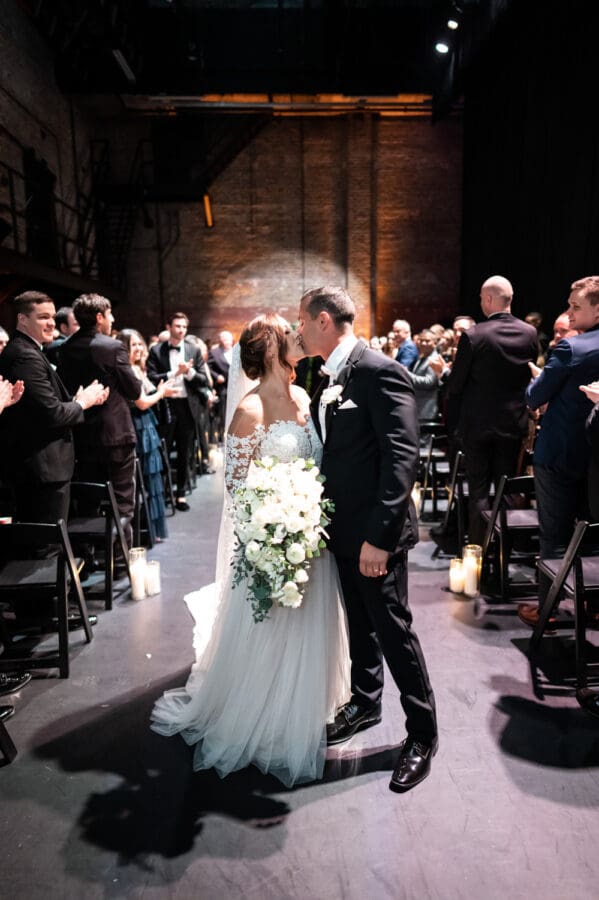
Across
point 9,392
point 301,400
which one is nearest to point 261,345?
point 301,400

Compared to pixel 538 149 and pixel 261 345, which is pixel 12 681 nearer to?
pixel 261 345

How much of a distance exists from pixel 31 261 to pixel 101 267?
576 cm

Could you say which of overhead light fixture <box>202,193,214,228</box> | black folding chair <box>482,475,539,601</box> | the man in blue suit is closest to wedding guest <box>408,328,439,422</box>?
black folding chair <box>482,475,539,601</box>

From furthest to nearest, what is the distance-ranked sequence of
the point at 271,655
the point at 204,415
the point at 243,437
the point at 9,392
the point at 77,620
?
the point at 204,415 < the point at 77,620 < the point at 9,392 < the point at 243,437 < the point at 271,655

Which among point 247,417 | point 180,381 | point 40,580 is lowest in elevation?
point 40,580

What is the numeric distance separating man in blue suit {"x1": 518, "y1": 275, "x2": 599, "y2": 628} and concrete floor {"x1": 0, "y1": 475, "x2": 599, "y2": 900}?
75cm

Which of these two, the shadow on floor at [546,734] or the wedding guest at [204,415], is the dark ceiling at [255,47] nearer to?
the wedding guest at [204,415]

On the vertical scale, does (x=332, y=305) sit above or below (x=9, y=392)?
Answer: above

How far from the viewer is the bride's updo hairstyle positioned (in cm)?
259

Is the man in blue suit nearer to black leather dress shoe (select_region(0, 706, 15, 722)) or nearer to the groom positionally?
the groom

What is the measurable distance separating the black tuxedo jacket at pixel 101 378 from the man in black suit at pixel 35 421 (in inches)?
20.2

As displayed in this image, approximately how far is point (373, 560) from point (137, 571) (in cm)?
236

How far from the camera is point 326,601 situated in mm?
2504

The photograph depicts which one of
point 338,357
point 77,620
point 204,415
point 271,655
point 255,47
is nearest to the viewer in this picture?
point 338,357
